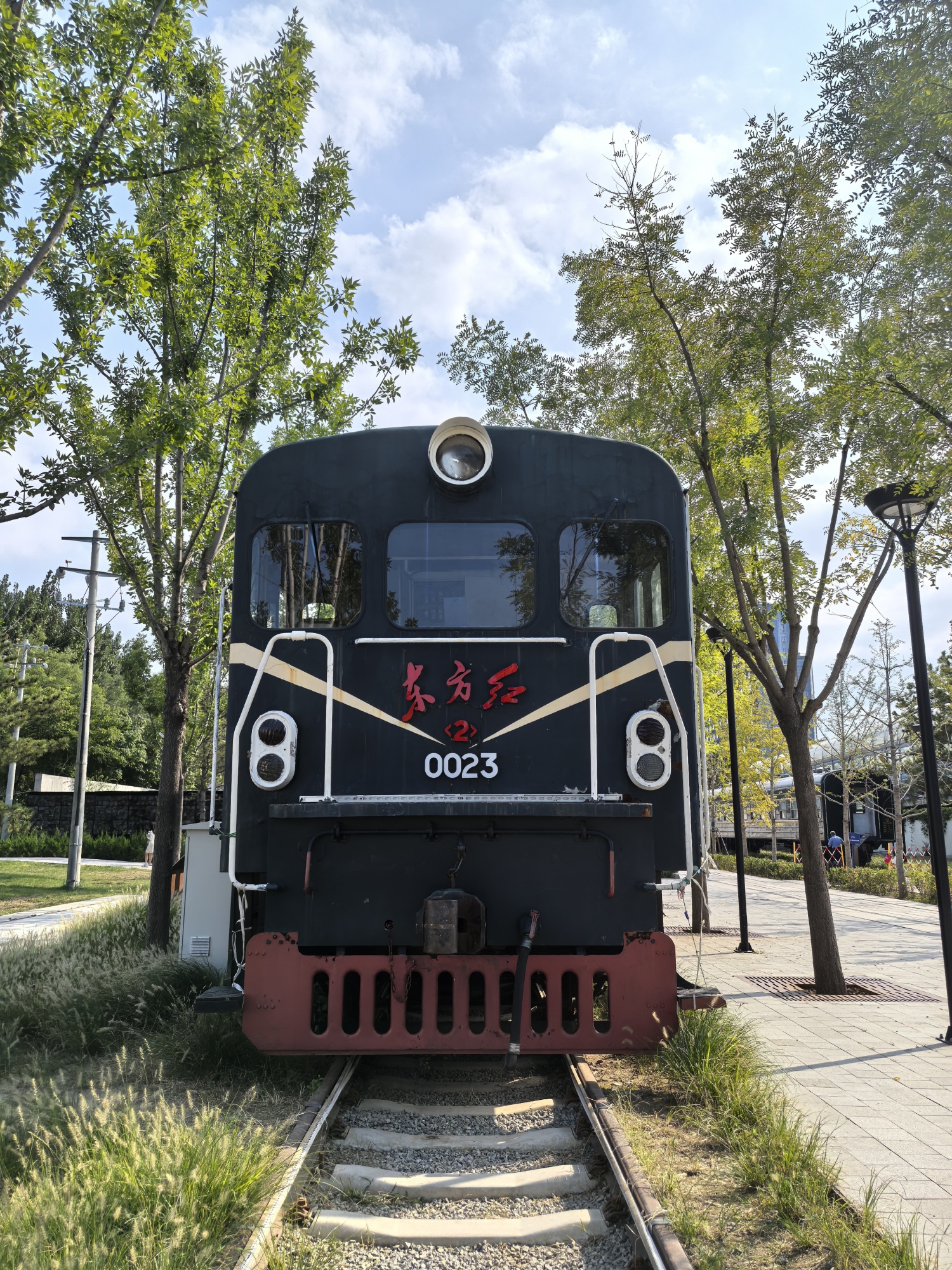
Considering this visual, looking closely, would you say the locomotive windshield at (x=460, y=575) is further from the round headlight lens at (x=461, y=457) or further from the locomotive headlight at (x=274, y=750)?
the locomotive headlight at (x=274, y=750)

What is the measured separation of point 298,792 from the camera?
529 cm

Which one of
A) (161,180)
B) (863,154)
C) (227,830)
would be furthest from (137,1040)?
(863,154)

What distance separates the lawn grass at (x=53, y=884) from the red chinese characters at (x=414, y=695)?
11.3 meters

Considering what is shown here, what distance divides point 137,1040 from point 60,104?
637 cm

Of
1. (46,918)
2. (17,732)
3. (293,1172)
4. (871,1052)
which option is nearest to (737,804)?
(871,1052)

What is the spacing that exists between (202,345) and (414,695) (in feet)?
17.4

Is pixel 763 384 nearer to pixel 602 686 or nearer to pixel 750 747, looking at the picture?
pixel 602 686

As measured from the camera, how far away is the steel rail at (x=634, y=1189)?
3.30 m

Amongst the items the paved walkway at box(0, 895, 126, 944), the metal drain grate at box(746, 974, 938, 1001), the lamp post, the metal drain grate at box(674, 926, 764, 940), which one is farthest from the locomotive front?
the metal drain grate at box(674, 926, 764, 940)

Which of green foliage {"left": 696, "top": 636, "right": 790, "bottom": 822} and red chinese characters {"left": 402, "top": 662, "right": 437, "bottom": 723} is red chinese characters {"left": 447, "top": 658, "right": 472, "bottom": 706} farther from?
green foliage {"left": 696, "top": 636, "right": 790, "bottom": 822}

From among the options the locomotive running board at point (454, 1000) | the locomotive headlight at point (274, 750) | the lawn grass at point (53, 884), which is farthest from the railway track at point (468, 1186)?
the lawn grass at point (53, 884)

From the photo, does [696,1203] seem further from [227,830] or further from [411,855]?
[227,830]

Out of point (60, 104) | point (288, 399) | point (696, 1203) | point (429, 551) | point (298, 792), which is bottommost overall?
point (696, 1203)

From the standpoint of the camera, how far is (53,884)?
19.4 meters
